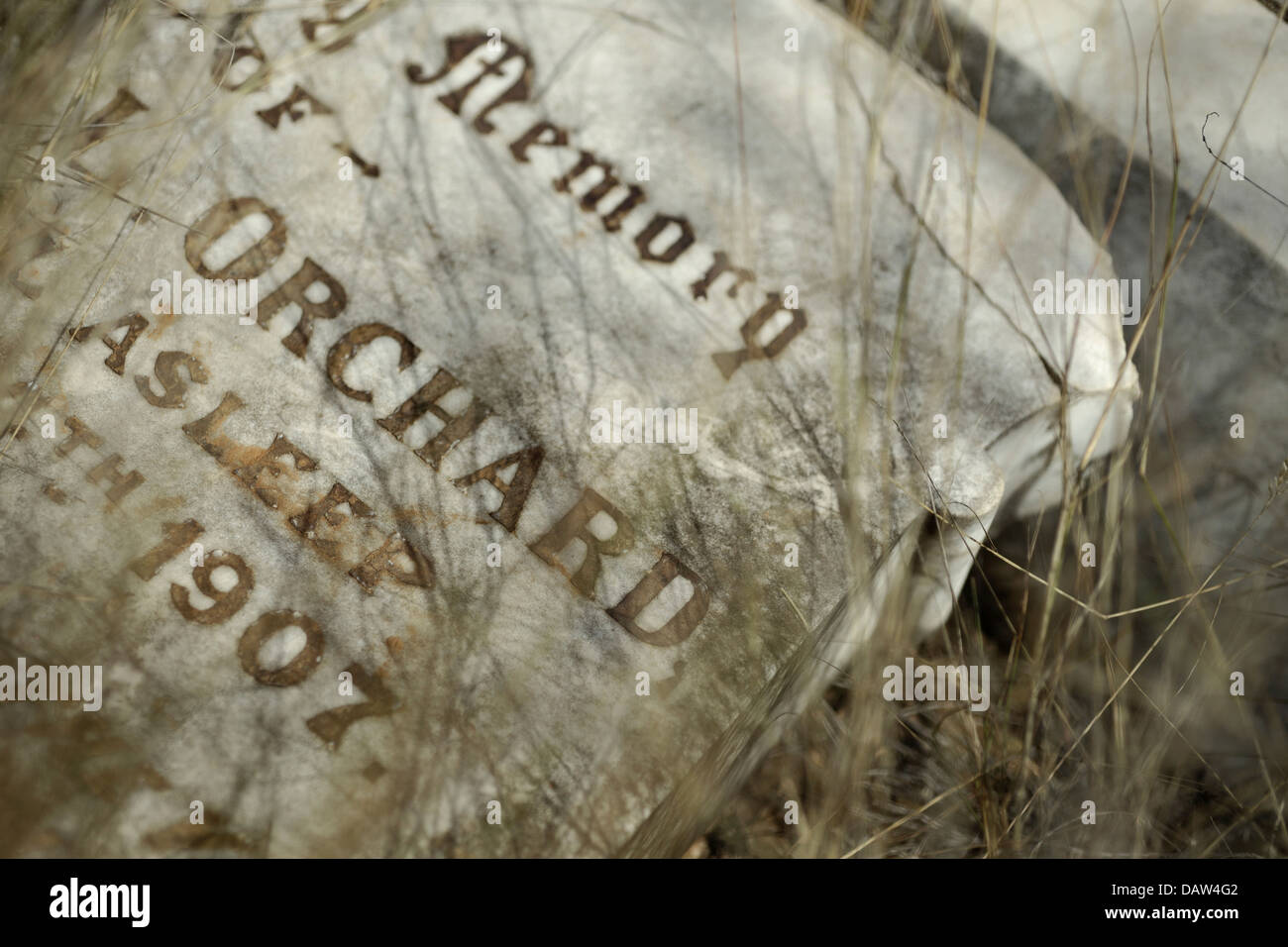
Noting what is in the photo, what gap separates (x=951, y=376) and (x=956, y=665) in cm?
69

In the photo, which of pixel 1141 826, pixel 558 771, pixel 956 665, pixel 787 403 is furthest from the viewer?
pixel 956 665

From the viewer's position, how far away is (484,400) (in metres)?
1.52

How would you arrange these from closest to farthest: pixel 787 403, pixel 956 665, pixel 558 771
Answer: pixel 558 771 → pixel 787 403 → pixel 956 665

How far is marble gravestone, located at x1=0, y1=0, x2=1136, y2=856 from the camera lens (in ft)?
4.49

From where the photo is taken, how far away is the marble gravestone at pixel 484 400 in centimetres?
137

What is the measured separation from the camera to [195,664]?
1389 mm

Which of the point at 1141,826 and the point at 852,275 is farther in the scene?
the point at 1141,826

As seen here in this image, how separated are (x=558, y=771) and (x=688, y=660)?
265mm

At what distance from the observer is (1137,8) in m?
1.98

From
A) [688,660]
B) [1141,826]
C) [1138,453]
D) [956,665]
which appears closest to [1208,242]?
[1138,453]

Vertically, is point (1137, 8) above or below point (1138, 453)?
above

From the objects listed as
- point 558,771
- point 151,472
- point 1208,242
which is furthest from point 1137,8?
point 151,472

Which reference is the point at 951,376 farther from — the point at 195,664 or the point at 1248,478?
the point at 195,664
